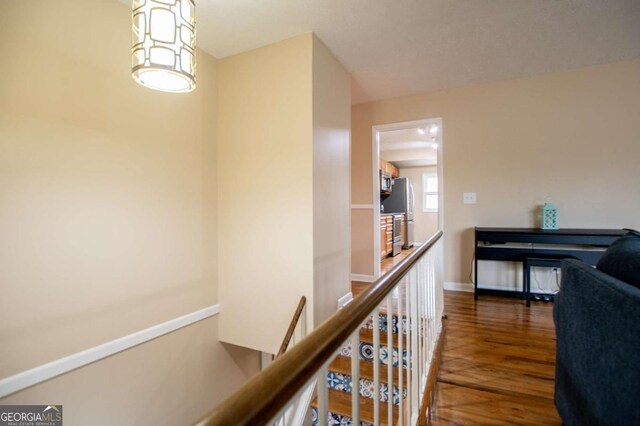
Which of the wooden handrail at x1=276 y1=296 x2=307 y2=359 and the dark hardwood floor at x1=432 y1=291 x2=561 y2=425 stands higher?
the wooden handrail at x1=276 y1=296 x2=307 y2=359

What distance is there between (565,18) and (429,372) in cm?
270

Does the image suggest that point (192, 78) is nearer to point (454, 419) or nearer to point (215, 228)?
point (215, 228)

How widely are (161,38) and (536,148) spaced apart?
3565 mm

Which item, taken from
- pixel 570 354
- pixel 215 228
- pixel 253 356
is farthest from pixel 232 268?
pixel 570 354

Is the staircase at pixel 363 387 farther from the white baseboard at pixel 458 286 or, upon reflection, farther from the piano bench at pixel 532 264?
the piano bench at pixel 532 264

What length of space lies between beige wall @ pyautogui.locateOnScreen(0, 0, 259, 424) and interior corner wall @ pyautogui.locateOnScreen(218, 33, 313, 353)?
197 mm

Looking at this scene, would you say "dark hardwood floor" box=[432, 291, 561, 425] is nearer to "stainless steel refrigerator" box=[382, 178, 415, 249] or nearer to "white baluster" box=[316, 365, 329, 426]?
"white baluster" box=[316, 365, 329, 426]

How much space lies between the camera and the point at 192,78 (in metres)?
1.42

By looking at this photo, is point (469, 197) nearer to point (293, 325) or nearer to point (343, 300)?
point (343, 300)

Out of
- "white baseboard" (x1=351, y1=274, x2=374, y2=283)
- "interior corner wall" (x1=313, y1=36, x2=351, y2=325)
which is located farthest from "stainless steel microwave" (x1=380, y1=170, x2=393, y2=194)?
"interior corner wall" (x1=313, y1=36, x2=351, y2=325)

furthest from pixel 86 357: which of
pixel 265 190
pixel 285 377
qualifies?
pixel 285 377

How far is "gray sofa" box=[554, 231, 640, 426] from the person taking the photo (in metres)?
0.78

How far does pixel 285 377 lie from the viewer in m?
0.41

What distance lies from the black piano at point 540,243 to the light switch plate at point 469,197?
394 millimetres
